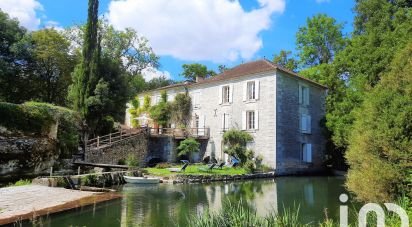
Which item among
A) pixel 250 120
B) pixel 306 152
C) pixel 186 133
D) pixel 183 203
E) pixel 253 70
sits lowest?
pixel 183 203

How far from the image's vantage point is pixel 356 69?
1877cm

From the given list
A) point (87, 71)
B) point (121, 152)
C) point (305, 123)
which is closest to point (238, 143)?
point (305, 123)

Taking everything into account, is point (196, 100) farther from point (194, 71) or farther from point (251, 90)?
point (194, 71)

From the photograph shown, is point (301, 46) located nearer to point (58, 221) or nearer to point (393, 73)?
point (393, 73)

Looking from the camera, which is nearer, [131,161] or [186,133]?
[131,161]

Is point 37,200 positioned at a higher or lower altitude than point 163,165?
lower

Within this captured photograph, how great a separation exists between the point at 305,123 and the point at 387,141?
2050cm

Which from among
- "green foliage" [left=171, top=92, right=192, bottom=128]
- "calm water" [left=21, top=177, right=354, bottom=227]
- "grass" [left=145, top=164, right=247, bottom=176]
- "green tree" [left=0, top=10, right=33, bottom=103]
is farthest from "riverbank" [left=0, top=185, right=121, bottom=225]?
"green tree" [left=0, top=10, right=33, bottom=103]

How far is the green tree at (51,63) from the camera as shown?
2998cm

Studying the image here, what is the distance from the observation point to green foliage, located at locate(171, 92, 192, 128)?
30547mm

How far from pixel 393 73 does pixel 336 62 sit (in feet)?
62.5

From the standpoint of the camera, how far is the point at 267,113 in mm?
25109

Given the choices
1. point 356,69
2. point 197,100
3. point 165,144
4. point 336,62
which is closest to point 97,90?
point 165,144

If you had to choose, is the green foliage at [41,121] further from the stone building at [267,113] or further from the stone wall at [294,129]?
the stone wall at [294,129]
